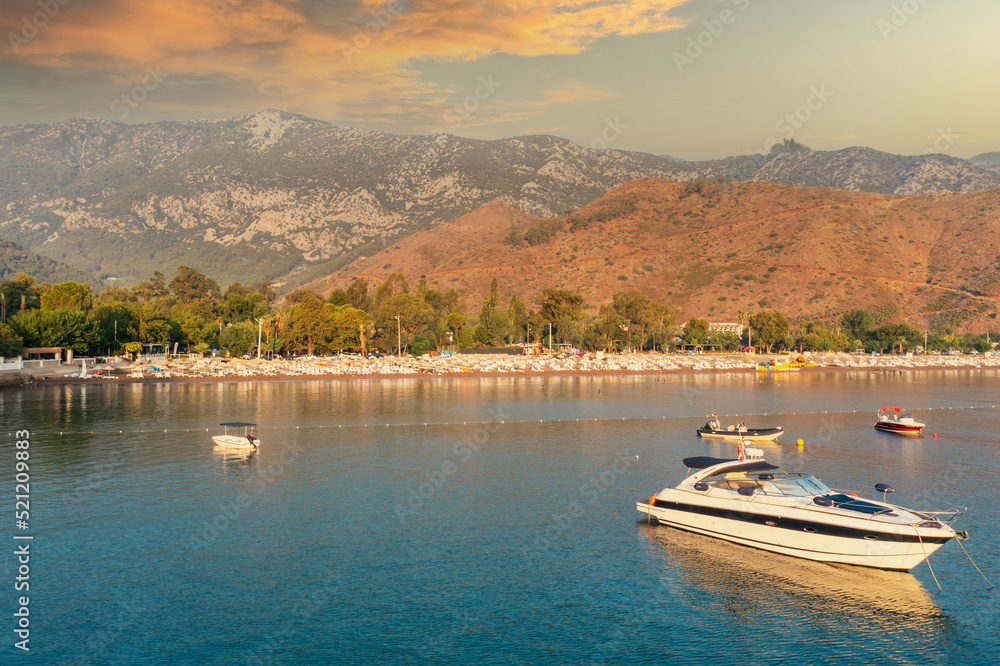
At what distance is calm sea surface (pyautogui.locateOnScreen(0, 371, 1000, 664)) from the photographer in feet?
62.2

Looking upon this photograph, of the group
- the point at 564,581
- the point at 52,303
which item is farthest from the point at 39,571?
the point at 52,303

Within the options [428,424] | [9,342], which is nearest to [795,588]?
[428,424]

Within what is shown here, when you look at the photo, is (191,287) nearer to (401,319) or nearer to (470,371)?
(401,319)

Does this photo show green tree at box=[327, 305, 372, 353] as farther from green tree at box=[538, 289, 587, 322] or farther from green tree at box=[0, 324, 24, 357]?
green tree at box=[0, 324, 24, 357]

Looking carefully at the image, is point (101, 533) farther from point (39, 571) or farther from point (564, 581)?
point (564, 581)

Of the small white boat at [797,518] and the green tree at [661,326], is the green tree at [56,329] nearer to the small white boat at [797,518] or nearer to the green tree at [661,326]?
the small white boat at [797,518]

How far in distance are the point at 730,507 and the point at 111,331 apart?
411ft

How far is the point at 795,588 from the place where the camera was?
22.6 metres

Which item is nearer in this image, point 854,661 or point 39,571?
point 854,661

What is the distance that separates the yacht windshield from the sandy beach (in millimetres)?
92712

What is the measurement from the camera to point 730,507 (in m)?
26.8

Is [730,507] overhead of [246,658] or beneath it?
overhead

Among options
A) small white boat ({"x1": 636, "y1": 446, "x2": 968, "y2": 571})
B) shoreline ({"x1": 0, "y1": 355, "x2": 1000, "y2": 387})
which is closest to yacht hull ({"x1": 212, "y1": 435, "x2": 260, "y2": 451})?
small white boat ({"x1": 636, "y1": 446, "x2": 968, "y2": 571})

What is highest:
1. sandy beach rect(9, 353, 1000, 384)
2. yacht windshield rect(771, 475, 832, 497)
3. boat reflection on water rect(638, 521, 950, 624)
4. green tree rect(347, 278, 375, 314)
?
green tree rect(347, 278, 375, 314)
